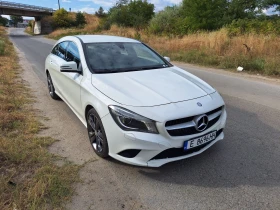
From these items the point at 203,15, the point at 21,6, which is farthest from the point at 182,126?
the point at 21,6

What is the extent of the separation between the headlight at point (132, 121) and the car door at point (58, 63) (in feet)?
7.38

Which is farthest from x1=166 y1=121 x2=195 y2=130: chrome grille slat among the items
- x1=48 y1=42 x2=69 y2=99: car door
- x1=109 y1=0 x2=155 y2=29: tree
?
x1=109 y1=0 x2=155 y2=29: tree

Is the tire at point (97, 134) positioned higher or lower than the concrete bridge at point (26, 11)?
lower

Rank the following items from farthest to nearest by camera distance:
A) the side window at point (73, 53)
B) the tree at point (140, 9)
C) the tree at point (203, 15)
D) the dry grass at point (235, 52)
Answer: the tree at point (140, 9) → the tree at point (203, 15) → the dry grass at point (235, 52) → the side window at point (73, 53)

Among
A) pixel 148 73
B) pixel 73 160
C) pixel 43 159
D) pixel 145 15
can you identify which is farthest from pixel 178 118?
pixel 145 15

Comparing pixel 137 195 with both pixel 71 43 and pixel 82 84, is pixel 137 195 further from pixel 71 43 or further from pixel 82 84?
pixel 71 43

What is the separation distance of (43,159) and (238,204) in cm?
238

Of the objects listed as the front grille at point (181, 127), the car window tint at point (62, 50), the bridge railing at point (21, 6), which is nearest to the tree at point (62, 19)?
the bridge railing at point (21, 6)

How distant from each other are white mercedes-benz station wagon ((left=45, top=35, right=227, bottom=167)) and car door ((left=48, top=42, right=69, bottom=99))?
78cm

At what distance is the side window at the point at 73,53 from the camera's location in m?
3.88

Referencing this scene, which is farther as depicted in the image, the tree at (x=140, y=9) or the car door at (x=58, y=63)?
the tree at (x=140, y=9)

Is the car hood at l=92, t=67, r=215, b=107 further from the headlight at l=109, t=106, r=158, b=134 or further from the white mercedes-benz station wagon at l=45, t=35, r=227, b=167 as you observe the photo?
the headlight at l=109, t=106, r=158, b=134

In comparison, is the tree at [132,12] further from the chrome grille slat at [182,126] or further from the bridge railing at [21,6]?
the bridge railing at [21,6]

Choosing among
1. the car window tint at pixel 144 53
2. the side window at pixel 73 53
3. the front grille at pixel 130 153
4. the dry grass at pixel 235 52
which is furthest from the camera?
the dry grass at pixel 235 52
